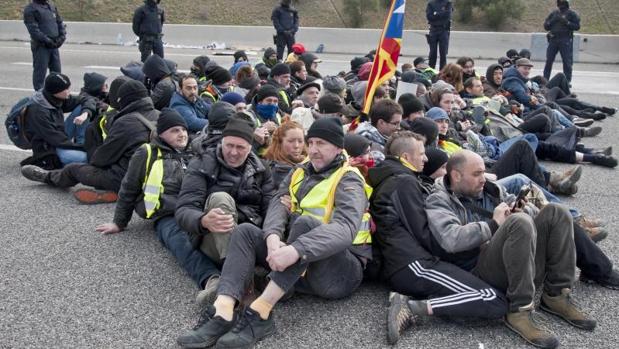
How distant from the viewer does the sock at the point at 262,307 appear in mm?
3992

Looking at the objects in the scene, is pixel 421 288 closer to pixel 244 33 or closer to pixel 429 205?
pixel 429 205

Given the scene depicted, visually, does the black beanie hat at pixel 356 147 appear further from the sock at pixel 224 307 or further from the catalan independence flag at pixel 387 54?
the catalan independence flag at pixel 387 54

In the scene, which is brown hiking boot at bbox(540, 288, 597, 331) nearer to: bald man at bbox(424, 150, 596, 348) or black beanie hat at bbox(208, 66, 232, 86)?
bald man at bbox(424, 150, 596, 348)

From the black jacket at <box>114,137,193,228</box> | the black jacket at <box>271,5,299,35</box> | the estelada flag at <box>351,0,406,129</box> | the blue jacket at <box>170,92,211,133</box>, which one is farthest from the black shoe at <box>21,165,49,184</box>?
the black jacket at <box>271,5,299,35</box>

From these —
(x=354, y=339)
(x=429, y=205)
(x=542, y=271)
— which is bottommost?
(x=354, y=339)

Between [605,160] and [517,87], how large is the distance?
2.59m

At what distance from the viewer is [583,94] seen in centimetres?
1473

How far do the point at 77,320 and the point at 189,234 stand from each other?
1.02 metres

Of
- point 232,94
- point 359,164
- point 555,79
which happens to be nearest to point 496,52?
point 555,79

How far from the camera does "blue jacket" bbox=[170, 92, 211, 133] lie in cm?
760

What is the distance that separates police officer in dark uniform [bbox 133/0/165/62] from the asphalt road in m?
8.30

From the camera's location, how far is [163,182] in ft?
17.5

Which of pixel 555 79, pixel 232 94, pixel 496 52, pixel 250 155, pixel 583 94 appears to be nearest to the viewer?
pixel 250 155

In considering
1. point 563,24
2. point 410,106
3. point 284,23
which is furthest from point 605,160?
point 284,23
